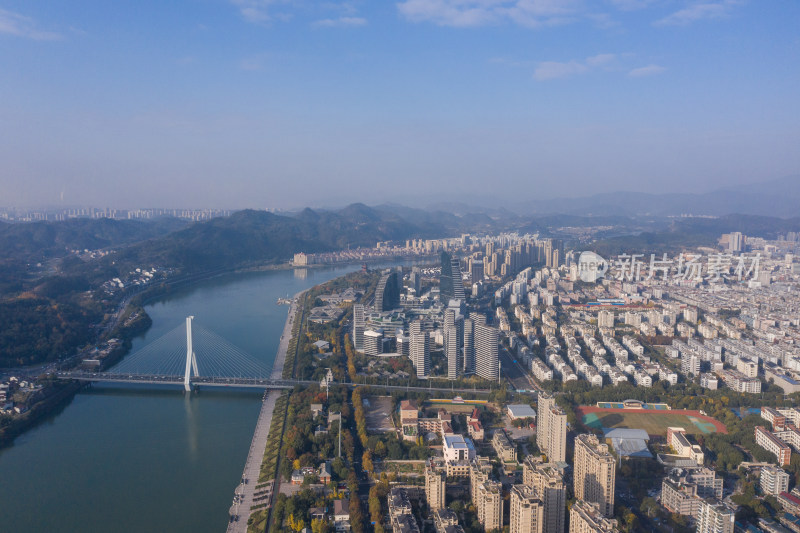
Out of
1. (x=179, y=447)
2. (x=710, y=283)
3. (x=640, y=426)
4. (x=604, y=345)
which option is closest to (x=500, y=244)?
(x=710, y=283)

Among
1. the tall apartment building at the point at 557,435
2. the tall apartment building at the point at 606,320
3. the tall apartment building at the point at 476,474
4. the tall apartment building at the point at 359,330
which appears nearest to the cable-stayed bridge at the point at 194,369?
the tall apartment building at the point at 359,330

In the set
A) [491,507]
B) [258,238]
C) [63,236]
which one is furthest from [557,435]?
[63,236]

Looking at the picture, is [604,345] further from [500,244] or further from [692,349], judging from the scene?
[500,244]

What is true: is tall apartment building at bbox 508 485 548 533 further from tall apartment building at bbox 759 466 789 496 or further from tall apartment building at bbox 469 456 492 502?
tall apartment building at bbox 759 466 789 496

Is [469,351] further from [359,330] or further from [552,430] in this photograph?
[552,430]

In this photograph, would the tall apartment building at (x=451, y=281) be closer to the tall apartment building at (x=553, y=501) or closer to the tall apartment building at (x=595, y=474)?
the tall apartment building at (x=595, y=474)
